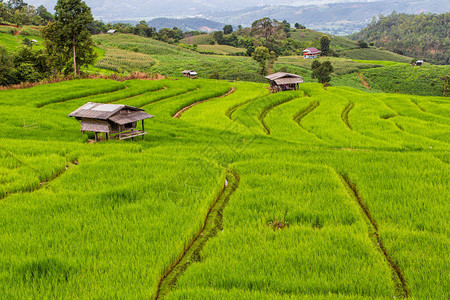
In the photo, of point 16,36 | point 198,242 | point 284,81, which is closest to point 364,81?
point 284,81

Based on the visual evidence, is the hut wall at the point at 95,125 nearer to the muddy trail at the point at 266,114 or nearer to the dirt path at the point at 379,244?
the muddy trail at the point at 266,114

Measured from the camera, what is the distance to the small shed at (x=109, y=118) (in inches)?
627

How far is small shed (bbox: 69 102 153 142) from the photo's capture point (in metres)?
15.9

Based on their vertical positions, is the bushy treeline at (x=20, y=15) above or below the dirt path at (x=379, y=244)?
above

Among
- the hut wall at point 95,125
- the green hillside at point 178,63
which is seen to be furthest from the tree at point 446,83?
the hut wall at point 95,125

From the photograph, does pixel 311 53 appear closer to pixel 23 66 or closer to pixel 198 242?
pixel 23 66

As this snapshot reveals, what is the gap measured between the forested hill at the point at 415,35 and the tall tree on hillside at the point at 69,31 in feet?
395

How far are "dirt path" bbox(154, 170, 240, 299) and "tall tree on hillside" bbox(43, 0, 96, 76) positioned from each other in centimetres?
3521

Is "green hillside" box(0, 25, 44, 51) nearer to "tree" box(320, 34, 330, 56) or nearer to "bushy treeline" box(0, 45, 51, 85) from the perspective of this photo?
"bushy treeline" box(0, 45, 51, 85)

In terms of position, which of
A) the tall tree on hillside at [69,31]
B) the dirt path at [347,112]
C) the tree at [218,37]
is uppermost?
the tree at [218,37]

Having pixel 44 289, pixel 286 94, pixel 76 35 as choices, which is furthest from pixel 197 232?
pixel 76 35

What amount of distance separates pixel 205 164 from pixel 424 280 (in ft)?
26.8

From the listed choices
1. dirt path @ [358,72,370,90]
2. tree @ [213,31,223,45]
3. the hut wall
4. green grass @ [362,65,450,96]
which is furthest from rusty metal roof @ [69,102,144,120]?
tree @ [213,31,223,45]

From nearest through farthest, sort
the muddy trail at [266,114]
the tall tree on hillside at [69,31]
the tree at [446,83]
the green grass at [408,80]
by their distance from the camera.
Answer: the muddy trail at [266,114]
the tall tree on hillside at [69,31]
the tree at [446,83]
the green grass at [408,80]
